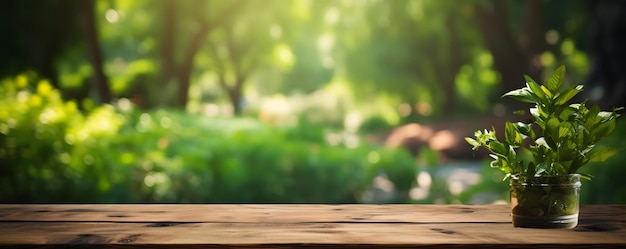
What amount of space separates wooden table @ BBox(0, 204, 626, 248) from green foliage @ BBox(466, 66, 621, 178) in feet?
0.62

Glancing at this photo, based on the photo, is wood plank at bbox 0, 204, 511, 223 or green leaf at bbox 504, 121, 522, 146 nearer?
green leaf at bbox 504, 121, 522, 146

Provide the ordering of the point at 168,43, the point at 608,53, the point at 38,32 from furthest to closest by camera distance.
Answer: the point at 168,43 → the point at 38,32 → the point at 608,53

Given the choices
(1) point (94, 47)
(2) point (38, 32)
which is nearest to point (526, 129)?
(1) point (94, 47)

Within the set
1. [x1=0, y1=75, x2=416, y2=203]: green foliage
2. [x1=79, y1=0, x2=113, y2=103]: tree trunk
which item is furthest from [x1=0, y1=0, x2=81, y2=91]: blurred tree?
[x1=0, y1=75, x2=416, y2=203]: green foliage

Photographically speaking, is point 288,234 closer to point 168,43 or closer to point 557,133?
point 557,133

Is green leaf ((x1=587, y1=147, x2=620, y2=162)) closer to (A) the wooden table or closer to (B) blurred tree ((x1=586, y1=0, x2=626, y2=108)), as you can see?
(A) the wooden table

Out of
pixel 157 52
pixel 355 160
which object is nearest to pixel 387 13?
pixel 157 52

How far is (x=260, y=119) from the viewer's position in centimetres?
1773

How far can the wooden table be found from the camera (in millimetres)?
1893

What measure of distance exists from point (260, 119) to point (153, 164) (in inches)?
498

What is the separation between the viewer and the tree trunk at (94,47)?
10539mm

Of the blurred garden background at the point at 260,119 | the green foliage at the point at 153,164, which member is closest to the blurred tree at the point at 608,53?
the blurred garden background at the point at 260,119

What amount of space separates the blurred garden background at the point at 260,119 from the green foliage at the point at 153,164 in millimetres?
12

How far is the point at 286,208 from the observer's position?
2482 millimetres
